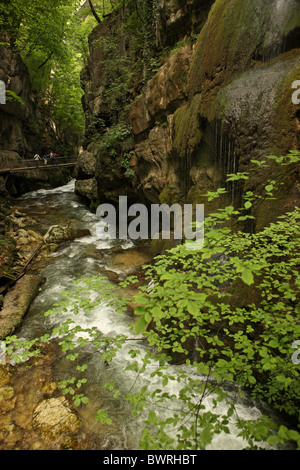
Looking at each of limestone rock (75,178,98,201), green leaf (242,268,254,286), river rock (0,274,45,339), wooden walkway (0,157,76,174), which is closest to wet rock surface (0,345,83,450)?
river rock (0,274,45,339)

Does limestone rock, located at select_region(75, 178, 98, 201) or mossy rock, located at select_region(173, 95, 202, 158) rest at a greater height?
mossy rock, located at select_region(173, 95, 202, 158)

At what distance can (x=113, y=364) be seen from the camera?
5234 millimetres

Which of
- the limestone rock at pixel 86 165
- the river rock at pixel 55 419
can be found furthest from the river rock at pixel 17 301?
the limestone rock at pixel 86 165

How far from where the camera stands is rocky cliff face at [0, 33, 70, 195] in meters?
18.0

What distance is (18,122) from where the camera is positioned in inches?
841

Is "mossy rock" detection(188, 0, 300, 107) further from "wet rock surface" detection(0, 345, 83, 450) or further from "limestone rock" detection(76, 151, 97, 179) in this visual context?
"limestone rock" detection(76, 151, 97, 179)

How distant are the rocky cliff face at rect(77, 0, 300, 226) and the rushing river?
3.30 metres

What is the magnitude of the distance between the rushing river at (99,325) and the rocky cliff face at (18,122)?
8.68 m

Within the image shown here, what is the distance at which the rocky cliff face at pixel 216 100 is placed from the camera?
485 cm
